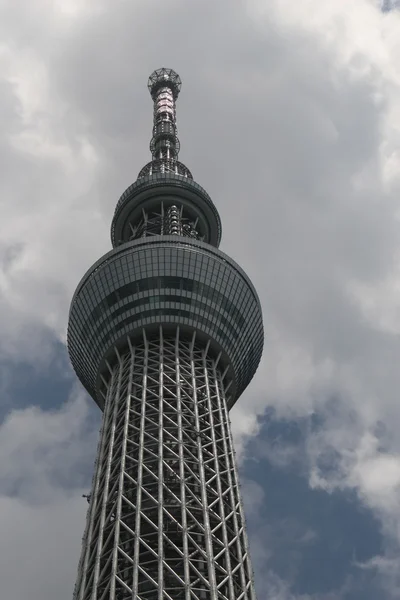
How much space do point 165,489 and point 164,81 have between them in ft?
336

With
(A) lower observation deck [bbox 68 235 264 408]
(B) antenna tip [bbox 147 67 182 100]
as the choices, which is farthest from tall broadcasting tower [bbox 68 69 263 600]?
(B) antenna tip [bbox 147 67 182 100]

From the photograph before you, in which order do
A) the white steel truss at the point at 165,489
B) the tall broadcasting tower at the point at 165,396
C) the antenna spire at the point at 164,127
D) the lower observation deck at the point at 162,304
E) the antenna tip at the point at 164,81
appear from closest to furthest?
the white steel truss at the point at 165,489 < the tall broadcasting tower at the point at 165,396 < the lower observation deck at the point at 162,304 < the antenna spire at the point at 164,127 < the antenna tip at the point at 164,81

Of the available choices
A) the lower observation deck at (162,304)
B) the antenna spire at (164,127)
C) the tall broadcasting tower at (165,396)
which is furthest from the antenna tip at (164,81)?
the lower observation deck at (162,304)

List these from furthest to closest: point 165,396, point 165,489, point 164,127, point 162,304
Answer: point 164,127
point 162,304
point 165,396
point 165,489

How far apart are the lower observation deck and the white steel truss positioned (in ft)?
8.46

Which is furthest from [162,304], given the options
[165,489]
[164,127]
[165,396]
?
[164,127]

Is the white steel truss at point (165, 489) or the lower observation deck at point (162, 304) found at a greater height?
the lower observation deck at point (162, 304)

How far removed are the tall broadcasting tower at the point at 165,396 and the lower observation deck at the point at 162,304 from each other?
0.51 feet

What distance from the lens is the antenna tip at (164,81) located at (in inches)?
6147

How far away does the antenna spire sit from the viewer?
13188 centimetres

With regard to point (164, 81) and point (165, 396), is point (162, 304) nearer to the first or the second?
point (165, 396)

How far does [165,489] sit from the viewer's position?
260ft

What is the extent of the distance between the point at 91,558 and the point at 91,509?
7307 millimetres

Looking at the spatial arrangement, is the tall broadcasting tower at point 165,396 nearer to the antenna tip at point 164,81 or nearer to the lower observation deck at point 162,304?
the lower observation deck at point 162,304
